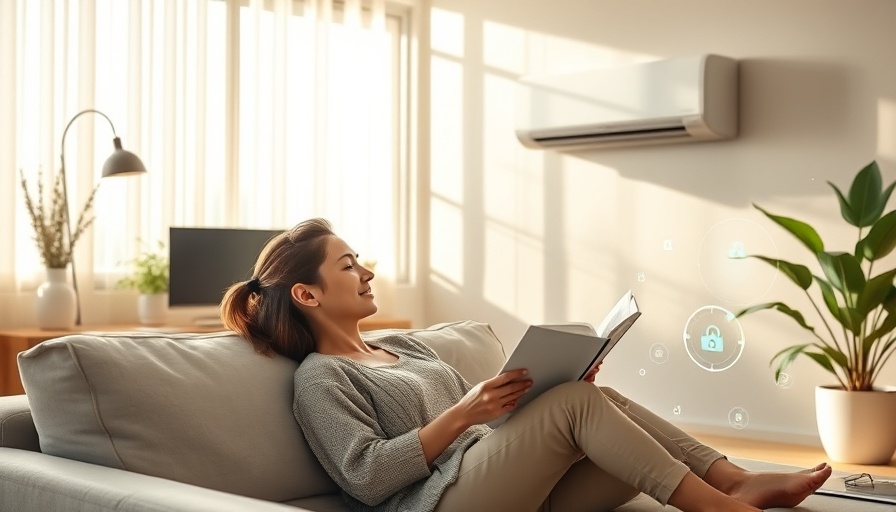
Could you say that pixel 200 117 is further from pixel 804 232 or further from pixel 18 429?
pixel 18 429

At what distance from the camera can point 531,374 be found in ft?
6.39

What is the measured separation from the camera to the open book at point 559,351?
186 cm

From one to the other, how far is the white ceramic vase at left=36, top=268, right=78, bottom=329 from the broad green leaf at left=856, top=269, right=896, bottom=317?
3105 mm

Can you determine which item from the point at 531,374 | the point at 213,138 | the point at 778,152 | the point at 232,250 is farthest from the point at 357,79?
the point at 531,374

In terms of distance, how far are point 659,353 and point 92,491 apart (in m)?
3.57

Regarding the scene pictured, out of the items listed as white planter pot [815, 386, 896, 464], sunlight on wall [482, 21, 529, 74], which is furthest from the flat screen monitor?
white planter pot [815, 386, 896, 464]

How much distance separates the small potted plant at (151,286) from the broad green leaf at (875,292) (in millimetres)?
2912

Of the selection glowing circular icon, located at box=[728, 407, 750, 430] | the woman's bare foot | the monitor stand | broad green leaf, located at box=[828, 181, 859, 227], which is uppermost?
broad green leaf, located at box=[828, 181, 859, 227]

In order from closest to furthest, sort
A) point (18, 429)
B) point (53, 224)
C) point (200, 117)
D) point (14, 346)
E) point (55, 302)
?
point (18, 429), point (14, 346), point (55, 302), point (53, 224), point (200, 117)

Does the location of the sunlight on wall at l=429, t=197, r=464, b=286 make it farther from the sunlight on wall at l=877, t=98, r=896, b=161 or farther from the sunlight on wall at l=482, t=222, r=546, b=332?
the sunlight on wall at l=877, t=98, r=896, b=161

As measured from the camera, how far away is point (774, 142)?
14.5ft

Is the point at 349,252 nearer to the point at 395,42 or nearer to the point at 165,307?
the point at 165,307

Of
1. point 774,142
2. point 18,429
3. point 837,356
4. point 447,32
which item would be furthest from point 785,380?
point 18,429

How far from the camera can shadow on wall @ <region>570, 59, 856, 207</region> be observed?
4.22m
